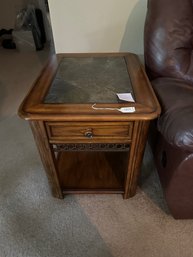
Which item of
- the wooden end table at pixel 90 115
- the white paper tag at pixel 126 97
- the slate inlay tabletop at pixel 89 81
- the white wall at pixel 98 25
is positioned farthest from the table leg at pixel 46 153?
the white wall at pixel 98 25

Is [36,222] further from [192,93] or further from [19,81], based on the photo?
[19,81]

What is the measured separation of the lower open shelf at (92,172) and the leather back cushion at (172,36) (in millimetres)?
594

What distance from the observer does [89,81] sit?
0.99 meters

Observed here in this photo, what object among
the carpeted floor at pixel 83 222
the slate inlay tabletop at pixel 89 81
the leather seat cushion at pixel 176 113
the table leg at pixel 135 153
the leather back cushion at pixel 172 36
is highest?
the leather back cushion at pixel 172 36

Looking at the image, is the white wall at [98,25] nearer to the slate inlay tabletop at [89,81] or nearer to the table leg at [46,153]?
the slate inlay tabletop at [89,81]

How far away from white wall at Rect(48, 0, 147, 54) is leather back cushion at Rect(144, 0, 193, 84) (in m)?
0.23

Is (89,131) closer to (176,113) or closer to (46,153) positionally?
(46,153)

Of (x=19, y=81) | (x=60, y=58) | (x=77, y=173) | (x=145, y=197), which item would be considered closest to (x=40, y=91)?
(x=60, y=58)

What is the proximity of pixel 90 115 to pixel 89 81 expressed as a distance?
11.2 inches

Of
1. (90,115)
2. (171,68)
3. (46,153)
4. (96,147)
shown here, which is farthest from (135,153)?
(171,68)

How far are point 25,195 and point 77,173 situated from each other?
12.7 inches

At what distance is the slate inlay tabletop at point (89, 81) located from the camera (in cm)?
86

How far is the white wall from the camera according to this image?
1256 millimetres

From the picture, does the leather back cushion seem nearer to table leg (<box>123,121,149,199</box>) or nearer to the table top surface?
the table top surface
